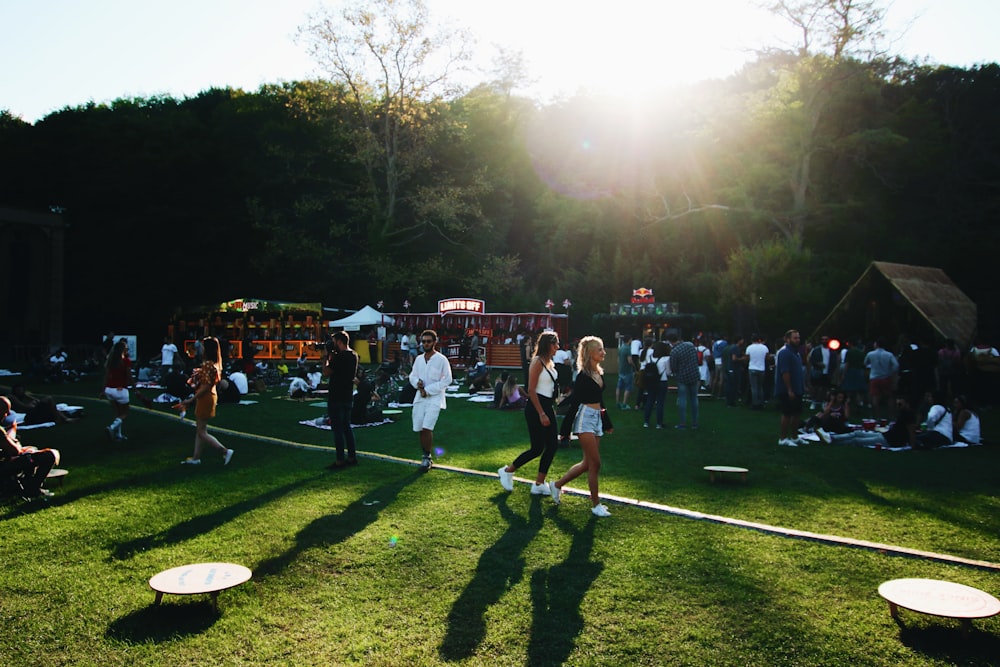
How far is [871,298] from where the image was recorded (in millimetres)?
20141

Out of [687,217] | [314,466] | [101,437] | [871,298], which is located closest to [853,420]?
[871,298]

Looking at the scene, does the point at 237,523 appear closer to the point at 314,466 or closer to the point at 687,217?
the point at 314,466

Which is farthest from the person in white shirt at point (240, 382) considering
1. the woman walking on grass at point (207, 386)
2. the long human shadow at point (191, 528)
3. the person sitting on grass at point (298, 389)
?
the long human shadow at point (191, 528)

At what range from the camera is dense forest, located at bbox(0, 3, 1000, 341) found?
3272cm

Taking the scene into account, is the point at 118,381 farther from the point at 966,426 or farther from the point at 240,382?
the point at 966,426

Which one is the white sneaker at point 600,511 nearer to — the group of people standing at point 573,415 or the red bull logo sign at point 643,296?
the group of people standing at point 573,415

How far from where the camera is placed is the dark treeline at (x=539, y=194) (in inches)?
1292

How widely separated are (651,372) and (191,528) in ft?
30.4

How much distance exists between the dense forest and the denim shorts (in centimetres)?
2494

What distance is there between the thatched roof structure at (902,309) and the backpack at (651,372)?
8813 millimetres

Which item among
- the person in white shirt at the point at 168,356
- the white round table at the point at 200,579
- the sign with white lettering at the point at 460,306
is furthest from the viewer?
the sign with white lettering at the point at 460,306

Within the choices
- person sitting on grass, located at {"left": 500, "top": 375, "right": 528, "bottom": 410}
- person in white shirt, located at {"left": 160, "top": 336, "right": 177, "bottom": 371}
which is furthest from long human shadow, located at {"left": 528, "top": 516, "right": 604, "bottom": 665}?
person in white shirt, located at {"left": 160, "top": 336, "right": 177, "bottom": 371}

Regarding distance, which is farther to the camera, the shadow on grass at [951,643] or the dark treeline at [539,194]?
the dark treeline at [539,194]

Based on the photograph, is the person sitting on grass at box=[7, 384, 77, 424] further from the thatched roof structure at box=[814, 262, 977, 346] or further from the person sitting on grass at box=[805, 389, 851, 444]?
the thatched roof structure at box=[814, 262, 977, 346]
